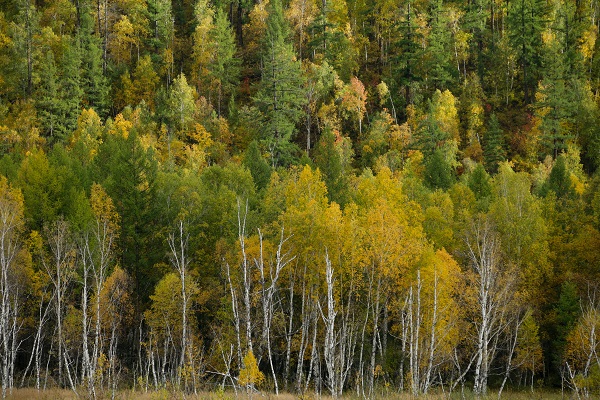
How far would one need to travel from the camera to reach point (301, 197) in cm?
3809

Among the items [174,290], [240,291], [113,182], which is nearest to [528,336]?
[240,291]

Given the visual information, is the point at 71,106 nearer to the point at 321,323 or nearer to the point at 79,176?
the point at 79,176

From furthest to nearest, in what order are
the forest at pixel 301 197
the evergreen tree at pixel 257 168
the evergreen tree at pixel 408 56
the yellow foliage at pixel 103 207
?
1. the evergreen tree at pixel 408 56
2. the evergreen tree at pixel 257 168
3. the yellow foliage at pixel 103 207
4. the forest at pixel 301 197

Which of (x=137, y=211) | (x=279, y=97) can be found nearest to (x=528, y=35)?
(x=279, y=97)

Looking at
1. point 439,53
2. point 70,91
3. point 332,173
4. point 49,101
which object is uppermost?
point 439,53

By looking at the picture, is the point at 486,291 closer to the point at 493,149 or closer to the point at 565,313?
the point at 565,313

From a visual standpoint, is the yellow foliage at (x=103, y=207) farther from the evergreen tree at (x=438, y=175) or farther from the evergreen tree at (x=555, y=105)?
the evergreen tree at (x=555, y=105)

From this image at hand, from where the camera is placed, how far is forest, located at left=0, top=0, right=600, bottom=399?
35.8 m

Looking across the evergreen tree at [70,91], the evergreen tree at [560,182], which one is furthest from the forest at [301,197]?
the evergreen tree at [560,182]

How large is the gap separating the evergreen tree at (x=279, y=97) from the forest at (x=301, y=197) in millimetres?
254

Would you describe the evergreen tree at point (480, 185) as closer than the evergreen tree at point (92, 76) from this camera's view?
Yes

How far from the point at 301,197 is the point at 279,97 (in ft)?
109

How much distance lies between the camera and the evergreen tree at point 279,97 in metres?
66.8

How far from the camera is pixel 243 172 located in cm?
4716
